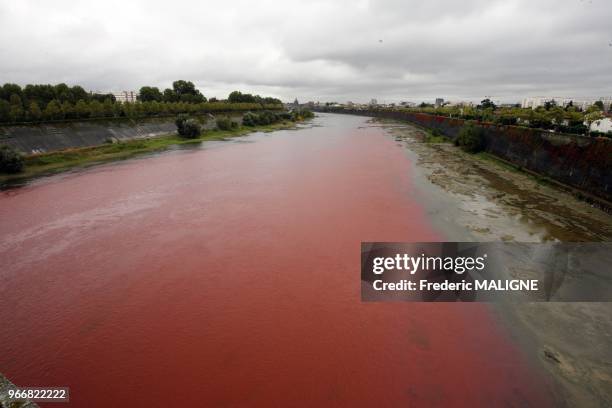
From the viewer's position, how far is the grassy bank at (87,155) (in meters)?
29.6

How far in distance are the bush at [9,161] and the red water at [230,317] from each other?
10.2 meters

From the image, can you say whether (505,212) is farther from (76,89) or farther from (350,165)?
(76,89)

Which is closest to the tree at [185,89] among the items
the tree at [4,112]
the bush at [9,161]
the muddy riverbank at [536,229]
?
the tree at [4,112]

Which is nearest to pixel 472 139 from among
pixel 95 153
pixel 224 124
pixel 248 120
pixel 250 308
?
pixel 250 308

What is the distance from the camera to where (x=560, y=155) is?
23.2m

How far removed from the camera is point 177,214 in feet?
63.2

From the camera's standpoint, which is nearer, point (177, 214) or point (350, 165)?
point (177, 214)

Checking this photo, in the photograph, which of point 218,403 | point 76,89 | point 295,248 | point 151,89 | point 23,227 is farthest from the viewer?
point 151,89

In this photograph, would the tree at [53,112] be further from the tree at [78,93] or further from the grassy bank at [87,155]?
the tree at [78,93]

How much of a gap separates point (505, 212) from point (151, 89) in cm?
9242

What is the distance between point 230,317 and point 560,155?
83.5 feet

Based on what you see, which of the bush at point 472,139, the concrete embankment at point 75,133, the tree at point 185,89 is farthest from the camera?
the tree at point 185,89

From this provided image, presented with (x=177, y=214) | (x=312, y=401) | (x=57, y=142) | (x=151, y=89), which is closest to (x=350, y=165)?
(x=177, y=214)

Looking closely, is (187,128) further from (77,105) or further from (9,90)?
(9,90)
